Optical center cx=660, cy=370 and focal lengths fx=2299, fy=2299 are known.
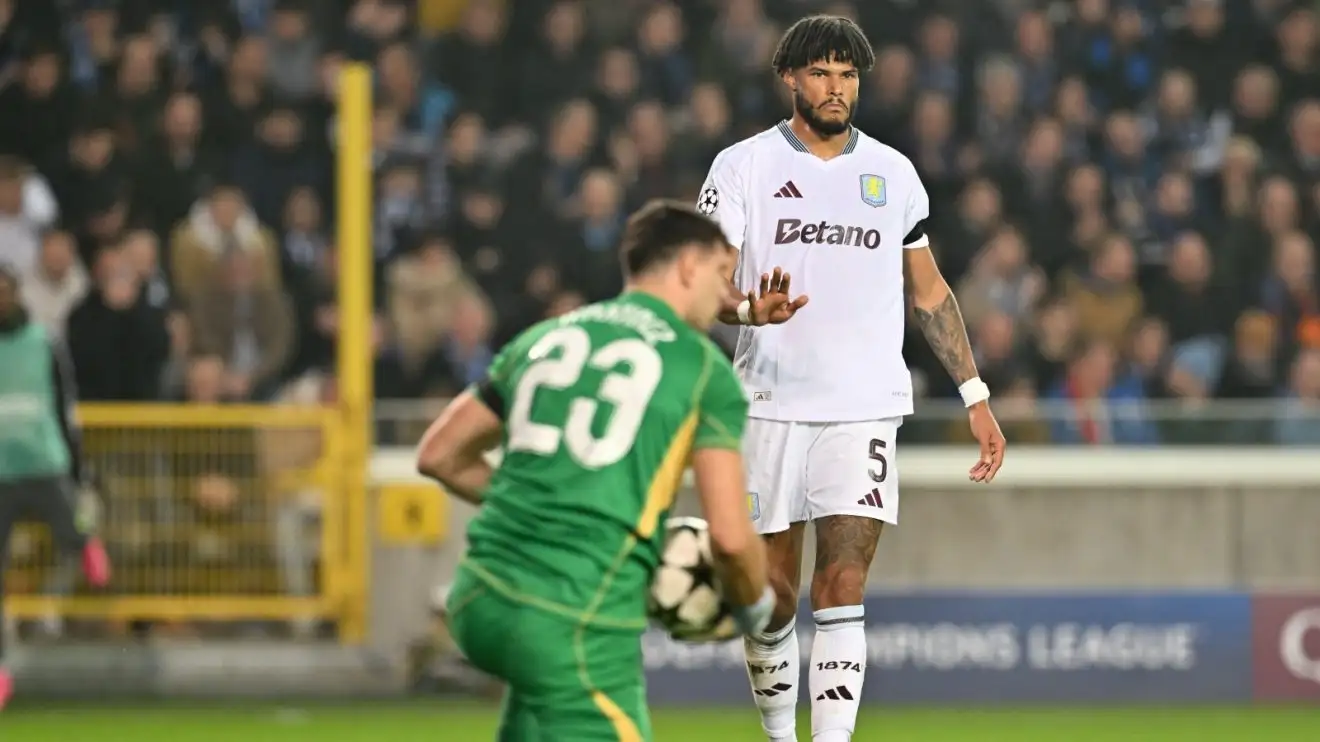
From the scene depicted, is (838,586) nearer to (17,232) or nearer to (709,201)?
(709,201)

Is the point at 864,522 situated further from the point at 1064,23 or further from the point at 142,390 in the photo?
the point at 1064,23

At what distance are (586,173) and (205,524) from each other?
3.44 meters

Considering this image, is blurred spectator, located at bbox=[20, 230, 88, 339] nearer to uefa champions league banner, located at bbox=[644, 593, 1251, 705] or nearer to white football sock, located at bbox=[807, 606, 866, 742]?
uefa champions league banner, located at bbox=[644, 593, 1251, 705]

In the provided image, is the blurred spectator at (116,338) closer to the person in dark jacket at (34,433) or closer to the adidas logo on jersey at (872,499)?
the person in dark jacket at (34,433)

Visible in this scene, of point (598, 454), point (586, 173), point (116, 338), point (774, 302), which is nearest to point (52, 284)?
point (116, 338)

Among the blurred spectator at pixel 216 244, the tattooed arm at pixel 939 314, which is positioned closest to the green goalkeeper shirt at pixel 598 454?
the tattooed arm at pixel 939 314

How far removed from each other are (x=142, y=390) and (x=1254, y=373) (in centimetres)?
683

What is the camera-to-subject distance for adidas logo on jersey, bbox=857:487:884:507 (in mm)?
7371

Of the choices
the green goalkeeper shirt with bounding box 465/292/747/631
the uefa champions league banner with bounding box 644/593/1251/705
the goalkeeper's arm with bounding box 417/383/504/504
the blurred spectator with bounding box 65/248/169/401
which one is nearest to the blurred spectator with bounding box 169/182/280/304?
the blurred spectator with bounding box 65/248/169/401

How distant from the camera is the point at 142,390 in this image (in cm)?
1368

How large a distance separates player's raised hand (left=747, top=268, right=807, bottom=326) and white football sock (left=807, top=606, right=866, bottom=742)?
114 cm

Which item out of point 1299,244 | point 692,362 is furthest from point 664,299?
point 1299,244

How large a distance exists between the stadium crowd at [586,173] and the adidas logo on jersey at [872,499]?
603 centimetres

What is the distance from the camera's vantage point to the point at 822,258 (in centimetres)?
747
